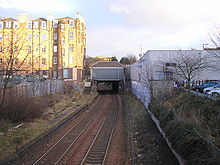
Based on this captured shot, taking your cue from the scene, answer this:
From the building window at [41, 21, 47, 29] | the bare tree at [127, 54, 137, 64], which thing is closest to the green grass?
the building window at [41, 21, 47, 29]

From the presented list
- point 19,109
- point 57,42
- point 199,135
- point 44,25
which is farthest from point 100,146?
point 44,25

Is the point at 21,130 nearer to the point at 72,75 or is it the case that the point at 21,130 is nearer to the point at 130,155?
the point at 130,155

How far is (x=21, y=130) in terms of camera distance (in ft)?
35.1

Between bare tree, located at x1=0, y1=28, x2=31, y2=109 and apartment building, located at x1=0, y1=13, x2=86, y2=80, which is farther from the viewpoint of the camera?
apartment building, located at x1=0, y1=13, x2=86, y2=80

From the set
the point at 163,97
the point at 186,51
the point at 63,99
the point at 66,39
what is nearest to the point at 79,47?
the point at 66,39

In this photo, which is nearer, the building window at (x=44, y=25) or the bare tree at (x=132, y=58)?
the building window at (x=44, y=25)

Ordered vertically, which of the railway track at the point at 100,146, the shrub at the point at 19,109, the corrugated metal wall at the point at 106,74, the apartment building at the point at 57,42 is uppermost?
the apartment building at the point at 57,42

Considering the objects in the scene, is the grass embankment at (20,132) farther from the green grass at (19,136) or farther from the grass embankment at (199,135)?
the grass embankment at (199,135)

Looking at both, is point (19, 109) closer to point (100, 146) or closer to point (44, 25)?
point (100, 146)

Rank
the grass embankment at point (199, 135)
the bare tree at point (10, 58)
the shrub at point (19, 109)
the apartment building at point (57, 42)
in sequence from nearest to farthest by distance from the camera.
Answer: the grass embankment at point (199, 135), the bare tree at point (10, 58), the shrub at point (19, 109), the apartment building at point (57, 42)

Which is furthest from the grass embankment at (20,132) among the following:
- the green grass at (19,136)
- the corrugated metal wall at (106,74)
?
the corrugated metal wall at (106,74)

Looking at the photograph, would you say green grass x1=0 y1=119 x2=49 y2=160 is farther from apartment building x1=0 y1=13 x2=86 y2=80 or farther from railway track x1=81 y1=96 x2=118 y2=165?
apartment building x1=0 y1=13 x2=86 y2=80

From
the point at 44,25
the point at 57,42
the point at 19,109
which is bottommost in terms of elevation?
the point at 19,109

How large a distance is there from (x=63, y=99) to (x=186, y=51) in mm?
14965
